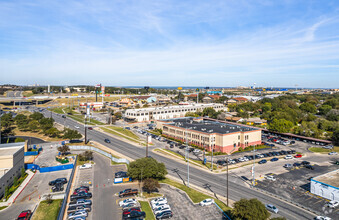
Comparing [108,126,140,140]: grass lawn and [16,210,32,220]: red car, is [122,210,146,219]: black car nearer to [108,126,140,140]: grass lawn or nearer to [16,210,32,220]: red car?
[16,210,32,220]: red car

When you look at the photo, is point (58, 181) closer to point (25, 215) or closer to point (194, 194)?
point (25, 215)

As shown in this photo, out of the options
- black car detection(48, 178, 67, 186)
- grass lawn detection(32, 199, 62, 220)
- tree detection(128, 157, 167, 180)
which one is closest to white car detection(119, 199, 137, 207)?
tree detection(128, 157, 167, 180)

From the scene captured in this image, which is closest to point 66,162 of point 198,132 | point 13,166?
point 13,166

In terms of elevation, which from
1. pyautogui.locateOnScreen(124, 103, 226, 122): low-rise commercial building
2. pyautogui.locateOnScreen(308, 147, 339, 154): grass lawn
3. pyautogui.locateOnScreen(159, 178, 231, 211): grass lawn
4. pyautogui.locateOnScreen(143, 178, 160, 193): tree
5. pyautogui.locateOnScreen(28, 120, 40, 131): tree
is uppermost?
pyautogui.locateOnScreen(124, 103, 226, 122): low-rise commercial building

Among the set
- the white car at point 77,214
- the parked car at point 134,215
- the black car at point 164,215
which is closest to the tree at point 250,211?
the black car at point 164,215

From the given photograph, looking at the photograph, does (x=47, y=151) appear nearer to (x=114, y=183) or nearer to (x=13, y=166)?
(x=13, y=166)
